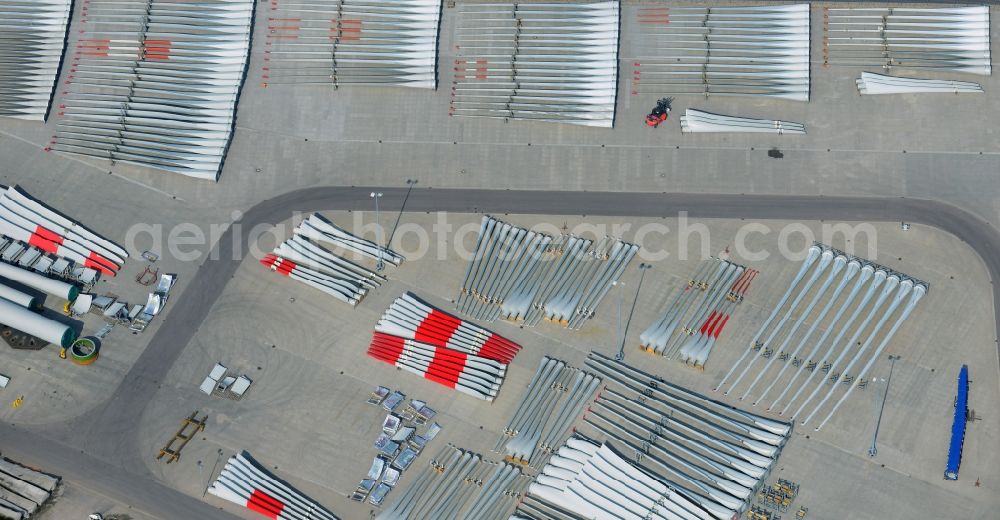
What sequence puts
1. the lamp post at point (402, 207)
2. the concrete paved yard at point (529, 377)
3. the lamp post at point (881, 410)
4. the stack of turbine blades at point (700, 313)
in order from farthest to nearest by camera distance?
the lamp post at point (402, 207) < the stack of turbine blades at point (700, 313) < the lamp post at point (881, 410) < the concrete paved yard at point (529, 377)

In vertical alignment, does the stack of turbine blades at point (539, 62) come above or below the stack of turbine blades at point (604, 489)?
above

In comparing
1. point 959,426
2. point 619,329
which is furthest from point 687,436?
point 959,426

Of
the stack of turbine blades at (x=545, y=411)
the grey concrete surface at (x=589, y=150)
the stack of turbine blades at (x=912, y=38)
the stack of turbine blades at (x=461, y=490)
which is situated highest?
the stack of turbine blades at (x=912, y=38)

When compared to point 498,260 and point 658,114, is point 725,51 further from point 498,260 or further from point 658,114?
point 498,260

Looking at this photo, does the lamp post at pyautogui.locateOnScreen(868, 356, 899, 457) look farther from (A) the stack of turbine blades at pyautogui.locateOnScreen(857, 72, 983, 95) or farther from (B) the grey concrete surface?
(A) the stack of turbine blades at pyautogui.locateOnScreen(857, 72, 983, 95)

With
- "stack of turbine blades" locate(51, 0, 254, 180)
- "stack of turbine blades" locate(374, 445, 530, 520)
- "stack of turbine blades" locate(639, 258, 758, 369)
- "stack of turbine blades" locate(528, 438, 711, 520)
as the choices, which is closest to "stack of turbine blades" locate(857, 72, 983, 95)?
"stack of turbine blades" locate(639, 258, 758, 369)

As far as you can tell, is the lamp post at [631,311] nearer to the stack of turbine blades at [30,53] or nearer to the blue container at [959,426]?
the blue container at [959,426]

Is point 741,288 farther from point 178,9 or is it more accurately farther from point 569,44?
point 178,9

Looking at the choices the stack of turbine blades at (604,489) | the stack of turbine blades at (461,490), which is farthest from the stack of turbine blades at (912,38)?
the stack of turbine blades at (461,490)
